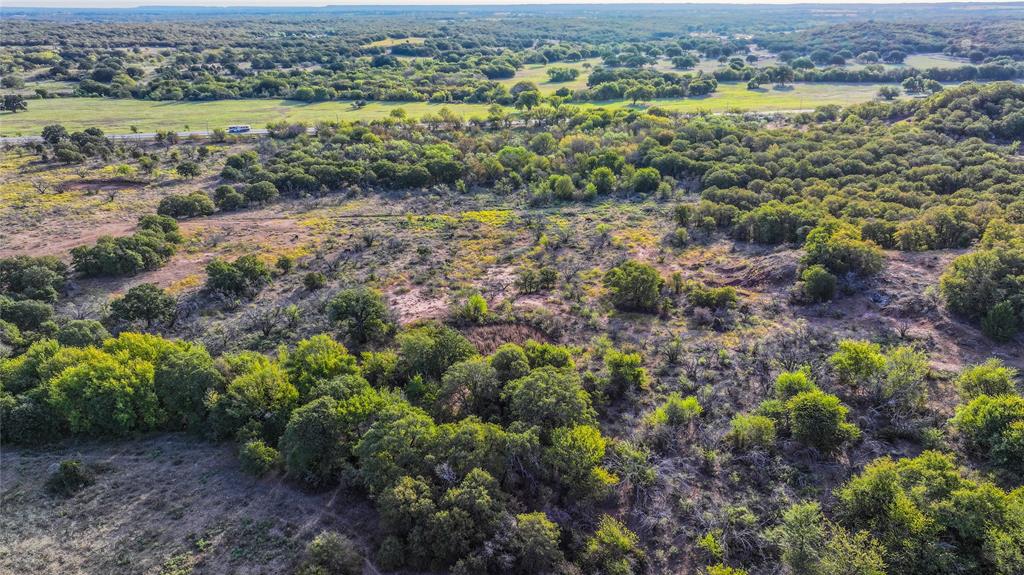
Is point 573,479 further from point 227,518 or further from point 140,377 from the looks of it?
point 140,377

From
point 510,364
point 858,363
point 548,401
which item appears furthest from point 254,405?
point 858,363

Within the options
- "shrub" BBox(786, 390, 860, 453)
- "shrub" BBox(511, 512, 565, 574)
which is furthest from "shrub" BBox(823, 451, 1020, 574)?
"shrub" BBox(511, 512, 565, 574)

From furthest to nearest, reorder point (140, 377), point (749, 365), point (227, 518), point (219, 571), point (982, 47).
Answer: point (982, 47) < point (749, 365) < point (140, 377) < point (227, 518) < point (219, 571)

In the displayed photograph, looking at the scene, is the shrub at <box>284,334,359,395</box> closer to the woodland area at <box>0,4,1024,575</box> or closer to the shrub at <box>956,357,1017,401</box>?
the woodland area at <box>0,4,1024,575</box>

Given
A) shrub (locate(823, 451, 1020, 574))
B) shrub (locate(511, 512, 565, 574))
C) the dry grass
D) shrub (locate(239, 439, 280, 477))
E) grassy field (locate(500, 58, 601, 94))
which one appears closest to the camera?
shrub (locate(823, 451, 1020, 574))

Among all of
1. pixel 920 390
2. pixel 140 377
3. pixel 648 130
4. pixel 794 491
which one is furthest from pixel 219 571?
pixel 648 130
